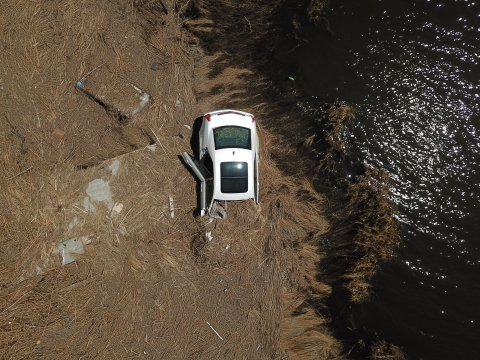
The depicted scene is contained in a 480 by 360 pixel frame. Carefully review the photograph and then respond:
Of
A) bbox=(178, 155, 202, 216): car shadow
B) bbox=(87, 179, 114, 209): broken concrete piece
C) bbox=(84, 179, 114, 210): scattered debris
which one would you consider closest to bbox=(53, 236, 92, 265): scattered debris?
bbox=(84, 179, 114, 210): scattered debris

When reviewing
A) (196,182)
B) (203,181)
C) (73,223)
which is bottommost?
(73,223)

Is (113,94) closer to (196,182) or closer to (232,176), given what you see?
(196,182)

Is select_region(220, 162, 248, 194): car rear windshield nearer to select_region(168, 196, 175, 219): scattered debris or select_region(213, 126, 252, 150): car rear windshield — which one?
select_region(213, 126, 252, 150): car rear windshield

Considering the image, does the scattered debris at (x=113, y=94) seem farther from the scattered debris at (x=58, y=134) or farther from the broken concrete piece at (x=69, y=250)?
the broken concrete piece at (x=69, y=250)

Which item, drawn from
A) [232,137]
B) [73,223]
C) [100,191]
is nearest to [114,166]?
[100,191]

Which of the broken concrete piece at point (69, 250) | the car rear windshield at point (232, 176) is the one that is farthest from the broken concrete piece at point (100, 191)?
the car rear windshield at point (232, 176)

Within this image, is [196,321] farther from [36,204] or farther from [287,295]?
[36,204]
